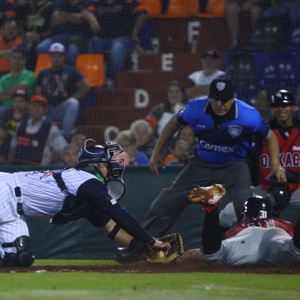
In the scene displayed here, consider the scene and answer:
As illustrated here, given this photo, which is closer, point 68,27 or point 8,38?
point 68,27

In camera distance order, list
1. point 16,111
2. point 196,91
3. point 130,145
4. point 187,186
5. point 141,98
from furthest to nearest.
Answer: point 141,98 → point 16,111 → point 196,91 → point 130,145 → point 187,186

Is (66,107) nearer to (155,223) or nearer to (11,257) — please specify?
(155,223)

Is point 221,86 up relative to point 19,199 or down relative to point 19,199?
up

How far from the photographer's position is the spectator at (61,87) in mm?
11594

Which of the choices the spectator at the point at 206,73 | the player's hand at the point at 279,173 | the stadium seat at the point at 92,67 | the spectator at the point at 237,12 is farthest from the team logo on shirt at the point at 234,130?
the stadium seat at the point at 92,67

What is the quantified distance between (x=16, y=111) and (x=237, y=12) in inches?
159

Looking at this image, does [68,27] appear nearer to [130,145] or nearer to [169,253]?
[130,145]

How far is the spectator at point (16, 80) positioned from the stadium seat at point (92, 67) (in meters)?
0.82

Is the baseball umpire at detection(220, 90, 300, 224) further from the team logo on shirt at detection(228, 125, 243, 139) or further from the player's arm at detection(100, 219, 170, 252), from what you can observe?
the player's arm at detection(100, 219, 170, 252)

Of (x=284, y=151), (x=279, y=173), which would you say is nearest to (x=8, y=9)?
(x=284, y=151)

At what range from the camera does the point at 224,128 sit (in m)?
7.25

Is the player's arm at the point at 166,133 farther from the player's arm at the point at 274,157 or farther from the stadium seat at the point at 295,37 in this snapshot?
the stadium seat at the point at 295,37

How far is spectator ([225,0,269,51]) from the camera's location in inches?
481

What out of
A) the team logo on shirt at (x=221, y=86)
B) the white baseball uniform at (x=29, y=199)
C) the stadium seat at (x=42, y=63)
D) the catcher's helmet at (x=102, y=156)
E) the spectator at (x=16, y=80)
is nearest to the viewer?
the white baseball uniform at (x=29, y=199)
